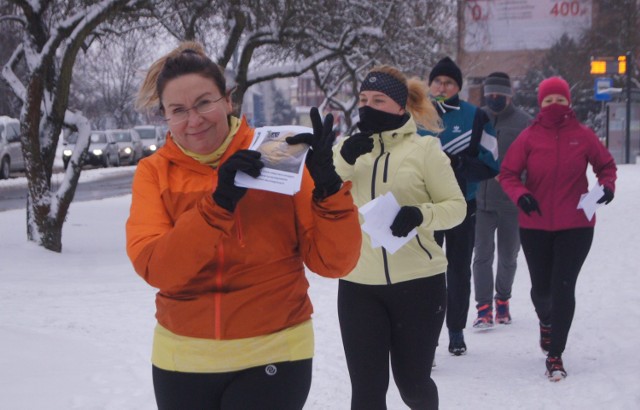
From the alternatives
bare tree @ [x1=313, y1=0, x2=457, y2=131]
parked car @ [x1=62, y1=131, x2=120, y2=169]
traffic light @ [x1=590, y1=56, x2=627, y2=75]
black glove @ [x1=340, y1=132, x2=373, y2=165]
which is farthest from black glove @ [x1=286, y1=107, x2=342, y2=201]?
parked car @ [x1=62, y1=131, x2=120, y2=169]

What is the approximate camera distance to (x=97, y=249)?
41.4ft

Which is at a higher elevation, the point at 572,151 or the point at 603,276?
the point at 572,151

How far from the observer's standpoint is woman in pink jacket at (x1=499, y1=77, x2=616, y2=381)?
5605mm

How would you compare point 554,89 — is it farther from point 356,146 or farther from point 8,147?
point 8,147

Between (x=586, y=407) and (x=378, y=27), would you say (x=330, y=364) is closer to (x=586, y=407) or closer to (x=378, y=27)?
(x=586, y=407)

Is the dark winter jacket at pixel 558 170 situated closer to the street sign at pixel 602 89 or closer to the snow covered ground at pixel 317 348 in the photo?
the snow covered ground at pixel 317 348

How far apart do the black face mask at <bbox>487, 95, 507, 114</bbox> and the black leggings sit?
4997mm

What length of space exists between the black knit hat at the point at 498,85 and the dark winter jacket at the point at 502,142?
21 centimetres

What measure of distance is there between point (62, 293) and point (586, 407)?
531 cm

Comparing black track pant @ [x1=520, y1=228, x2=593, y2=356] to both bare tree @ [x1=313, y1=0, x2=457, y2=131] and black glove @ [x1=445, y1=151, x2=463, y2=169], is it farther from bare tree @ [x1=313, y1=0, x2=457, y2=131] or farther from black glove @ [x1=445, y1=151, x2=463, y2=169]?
bare tree @ [x1=313, y1=0, x2=457, y2=131]

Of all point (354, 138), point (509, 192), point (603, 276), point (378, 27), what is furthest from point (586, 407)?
point (378, 27)

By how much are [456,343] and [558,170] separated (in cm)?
150

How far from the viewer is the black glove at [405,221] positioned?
12.6 feet

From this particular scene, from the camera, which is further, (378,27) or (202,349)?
(378,27)
